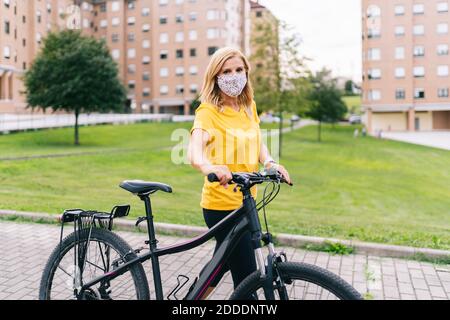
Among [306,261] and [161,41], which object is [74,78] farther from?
[161,41]

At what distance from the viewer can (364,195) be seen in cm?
1047

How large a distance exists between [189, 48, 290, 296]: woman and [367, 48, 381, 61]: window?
3.75 m

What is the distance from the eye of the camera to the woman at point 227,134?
2.38 metres

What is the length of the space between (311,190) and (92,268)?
29.4ft

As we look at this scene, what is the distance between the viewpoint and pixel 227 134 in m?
2.40

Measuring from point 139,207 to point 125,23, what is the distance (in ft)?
154

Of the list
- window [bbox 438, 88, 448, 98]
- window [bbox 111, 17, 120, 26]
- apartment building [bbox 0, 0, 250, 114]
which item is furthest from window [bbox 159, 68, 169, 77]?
window [bbox 438, 88, 448, 98]

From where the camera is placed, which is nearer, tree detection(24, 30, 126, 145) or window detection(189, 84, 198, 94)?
tree detection(24, 30, 126, 145)

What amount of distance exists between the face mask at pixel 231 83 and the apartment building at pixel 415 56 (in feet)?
10.6

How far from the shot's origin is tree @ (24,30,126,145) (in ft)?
70.6

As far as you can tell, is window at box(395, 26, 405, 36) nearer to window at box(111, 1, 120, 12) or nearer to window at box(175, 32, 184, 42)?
window at box(175, 32, 184, 42)

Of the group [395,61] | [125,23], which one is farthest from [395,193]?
[125,23]

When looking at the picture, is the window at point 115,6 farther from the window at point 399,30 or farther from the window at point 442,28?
the window at point 442,28
